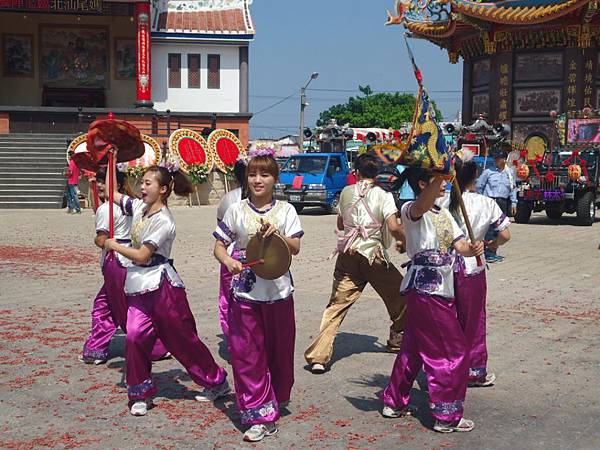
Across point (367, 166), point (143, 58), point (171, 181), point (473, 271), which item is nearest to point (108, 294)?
point (171, 181)

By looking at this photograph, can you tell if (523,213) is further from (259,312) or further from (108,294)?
(259,312)

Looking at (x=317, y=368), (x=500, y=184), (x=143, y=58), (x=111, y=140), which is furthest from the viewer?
(x=143, y=58)

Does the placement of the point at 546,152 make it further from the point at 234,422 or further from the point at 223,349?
the point at 234,422

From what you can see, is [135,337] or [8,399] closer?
[135,337]

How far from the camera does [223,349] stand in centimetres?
665

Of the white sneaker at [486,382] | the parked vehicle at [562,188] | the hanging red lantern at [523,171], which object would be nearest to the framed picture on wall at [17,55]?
the parked vehicle at [562,188]

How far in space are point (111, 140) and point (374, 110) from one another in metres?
61.8

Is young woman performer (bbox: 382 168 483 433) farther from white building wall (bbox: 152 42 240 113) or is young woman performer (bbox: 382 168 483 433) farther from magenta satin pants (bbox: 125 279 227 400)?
white building wall (bbox: 152 42 240 113)

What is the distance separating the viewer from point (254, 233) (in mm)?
4707

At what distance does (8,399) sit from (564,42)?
24799 millimetres

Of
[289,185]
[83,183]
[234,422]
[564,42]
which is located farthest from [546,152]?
[234,422]

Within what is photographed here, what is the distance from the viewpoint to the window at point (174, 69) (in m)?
33.1

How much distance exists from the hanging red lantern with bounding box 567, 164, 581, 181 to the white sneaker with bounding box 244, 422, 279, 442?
49.2 feet

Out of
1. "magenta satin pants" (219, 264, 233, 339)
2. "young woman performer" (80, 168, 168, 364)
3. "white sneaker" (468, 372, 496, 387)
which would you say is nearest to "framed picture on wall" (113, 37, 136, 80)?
"young woman performer" (80, 168, 168, 364)
